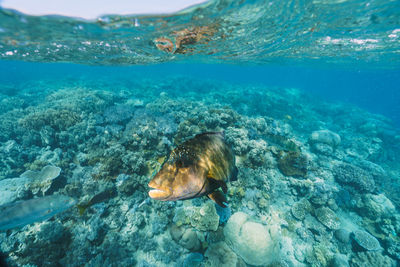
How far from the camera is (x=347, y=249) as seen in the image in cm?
586

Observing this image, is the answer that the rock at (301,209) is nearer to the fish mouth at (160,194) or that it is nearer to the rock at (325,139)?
the rock at (325,139)

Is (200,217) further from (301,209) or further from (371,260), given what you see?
(371,260)

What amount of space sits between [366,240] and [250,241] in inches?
194

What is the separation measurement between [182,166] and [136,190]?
540 cm

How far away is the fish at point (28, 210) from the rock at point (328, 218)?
8808 millimetres

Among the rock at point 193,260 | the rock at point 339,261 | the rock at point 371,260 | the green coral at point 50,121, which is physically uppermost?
the green coral at point 50,121

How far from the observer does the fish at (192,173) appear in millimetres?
1368

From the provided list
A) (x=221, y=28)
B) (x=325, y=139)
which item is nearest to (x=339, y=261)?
(x=325, y=139)

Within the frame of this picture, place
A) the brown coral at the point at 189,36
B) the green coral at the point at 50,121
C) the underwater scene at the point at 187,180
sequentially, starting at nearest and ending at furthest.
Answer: the underwater scene at the point at 187,180 → the green coral at the point at 50,121 → the brown coral at the point at 189,36

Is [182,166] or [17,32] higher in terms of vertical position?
[17,32]

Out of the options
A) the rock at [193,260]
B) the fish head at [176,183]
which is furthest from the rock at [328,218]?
the fish head at [176,183]

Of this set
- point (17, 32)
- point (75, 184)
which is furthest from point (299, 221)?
point (17, 32)

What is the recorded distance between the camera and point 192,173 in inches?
57.0

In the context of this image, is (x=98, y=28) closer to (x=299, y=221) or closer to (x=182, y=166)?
(x=182, y=166)
